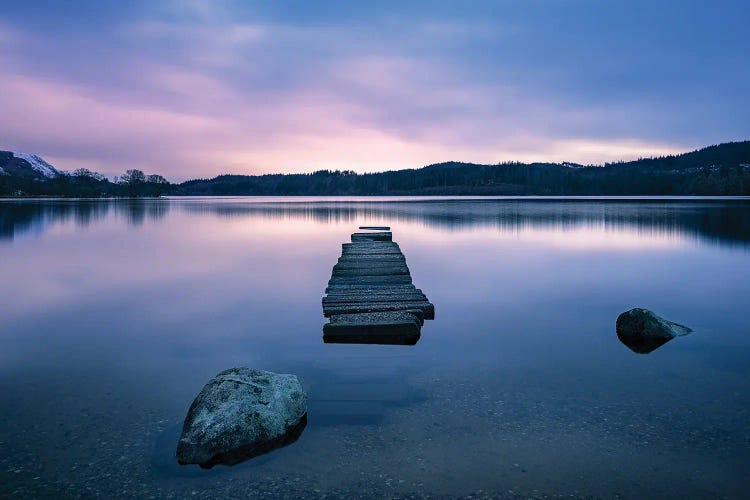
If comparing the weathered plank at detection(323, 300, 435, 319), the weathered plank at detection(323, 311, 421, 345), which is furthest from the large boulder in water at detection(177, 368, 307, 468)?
the weathered plank at detection(323, 300, 435, 319)

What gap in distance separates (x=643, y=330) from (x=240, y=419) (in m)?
7.60

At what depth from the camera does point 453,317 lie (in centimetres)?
1220

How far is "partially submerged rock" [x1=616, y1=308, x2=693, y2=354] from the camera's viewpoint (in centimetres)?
982

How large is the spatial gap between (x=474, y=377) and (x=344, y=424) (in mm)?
2445

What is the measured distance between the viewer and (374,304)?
1159 cm

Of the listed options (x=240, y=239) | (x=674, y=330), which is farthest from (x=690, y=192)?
(x=674, y=330)

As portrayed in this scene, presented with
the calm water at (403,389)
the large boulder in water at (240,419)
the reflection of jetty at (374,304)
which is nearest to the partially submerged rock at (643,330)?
the calm water at (403,389)

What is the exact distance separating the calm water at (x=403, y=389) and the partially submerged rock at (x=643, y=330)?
229 millimetres

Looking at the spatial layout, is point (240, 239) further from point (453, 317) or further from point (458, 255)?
point (453, 317)

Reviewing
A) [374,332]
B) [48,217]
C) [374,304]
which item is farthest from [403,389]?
[48,217]

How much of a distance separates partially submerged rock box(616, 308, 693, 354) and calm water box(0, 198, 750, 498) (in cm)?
23

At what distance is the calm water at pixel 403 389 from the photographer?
16.6 feet

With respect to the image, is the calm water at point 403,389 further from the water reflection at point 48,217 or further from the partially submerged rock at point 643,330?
the water reflection at point 48,217

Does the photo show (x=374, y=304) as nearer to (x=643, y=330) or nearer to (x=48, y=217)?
(x=643, y=330)
